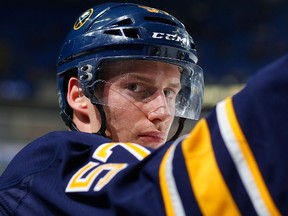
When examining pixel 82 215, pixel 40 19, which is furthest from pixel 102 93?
pixel 40 19

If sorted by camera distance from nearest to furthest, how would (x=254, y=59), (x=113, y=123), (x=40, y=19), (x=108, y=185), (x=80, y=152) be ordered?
1. (x=108, y=185)
2. (x=80, y=152)
3. (x=113, y=123)
4. (x=254, y=59)
5. (x=40, y=19)

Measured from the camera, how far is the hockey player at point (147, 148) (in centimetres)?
82

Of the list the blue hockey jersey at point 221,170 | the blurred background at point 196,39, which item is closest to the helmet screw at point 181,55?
the blue hockey jersey at point 221,170

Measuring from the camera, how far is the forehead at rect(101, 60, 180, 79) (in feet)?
5.68

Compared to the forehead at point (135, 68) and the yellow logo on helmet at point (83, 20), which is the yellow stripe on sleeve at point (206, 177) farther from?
the yellow logo on helmet at point (83, 20)

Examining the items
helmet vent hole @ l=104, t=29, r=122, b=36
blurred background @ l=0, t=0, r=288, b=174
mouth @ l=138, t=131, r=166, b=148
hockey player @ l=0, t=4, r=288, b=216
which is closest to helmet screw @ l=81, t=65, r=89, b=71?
hockey player @ l=0, t=4, r=288, b=216

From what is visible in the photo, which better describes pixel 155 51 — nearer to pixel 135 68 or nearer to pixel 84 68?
pixel 135 68

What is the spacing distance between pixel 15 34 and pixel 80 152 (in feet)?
27.2

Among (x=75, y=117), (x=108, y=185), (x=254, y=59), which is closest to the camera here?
(x=108, y=185)

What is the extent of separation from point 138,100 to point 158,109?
6cm

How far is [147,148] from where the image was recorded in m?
1.17

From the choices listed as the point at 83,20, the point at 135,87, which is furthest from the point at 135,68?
the point at 83,20

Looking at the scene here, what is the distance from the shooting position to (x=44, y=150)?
1294 mm

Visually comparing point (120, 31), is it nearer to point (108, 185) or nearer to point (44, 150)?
point (44, 150)
